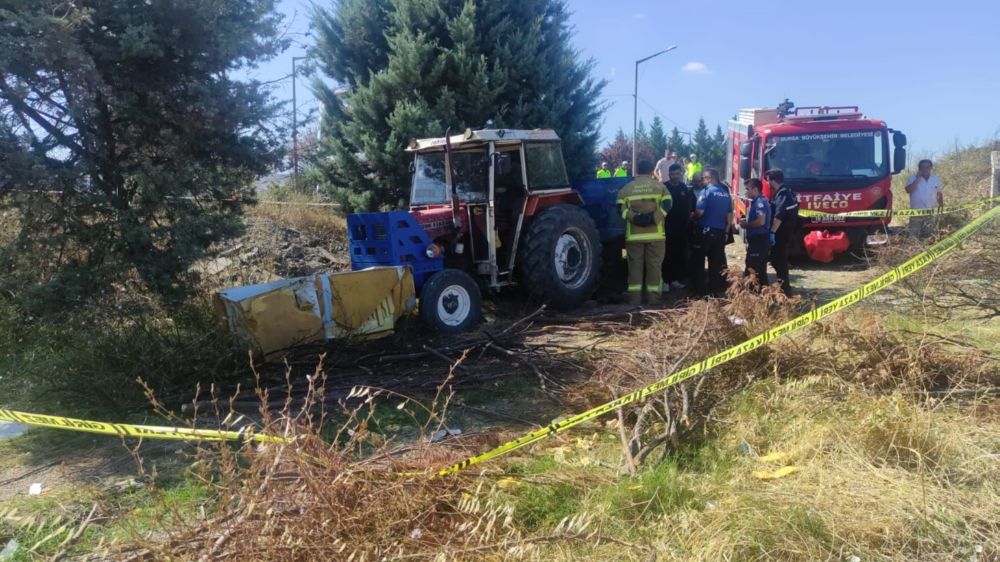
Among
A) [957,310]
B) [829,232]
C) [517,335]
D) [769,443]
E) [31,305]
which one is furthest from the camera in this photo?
[829,232]

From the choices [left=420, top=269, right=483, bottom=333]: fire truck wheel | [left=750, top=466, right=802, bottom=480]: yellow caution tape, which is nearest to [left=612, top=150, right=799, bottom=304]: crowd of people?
[left=420, top=269, right=483, bottom=333]: fire truck wheel

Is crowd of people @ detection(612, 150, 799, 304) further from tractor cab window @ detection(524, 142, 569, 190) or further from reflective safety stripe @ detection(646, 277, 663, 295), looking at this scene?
tractor cab window @ detection(524, 142, 569, 190)

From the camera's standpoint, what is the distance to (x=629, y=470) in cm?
331

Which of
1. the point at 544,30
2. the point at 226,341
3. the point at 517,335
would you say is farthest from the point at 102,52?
the point at 544,30

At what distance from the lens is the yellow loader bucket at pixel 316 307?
535cm

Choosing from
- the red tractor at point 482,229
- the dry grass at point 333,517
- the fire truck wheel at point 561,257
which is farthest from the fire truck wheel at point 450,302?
the dry grass at point 333,517

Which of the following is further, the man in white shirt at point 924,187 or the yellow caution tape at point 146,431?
the man in white shirt at point 924,187

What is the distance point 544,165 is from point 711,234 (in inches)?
84.4

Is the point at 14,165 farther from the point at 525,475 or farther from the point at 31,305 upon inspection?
the point at 525,475

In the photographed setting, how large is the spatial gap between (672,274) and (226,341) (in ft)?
19.1

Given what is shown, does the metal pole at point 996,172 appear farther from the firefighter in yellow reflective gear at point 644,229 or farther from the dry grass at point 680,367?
the dry grass at point 680,367

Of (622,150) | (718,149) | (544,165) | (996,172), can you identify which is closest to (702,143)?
(718,149)

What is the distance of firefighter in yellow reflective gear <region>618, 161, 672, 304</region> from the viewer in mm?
7754

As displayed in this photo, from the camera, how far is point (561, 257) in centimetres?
767
